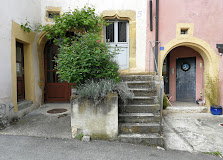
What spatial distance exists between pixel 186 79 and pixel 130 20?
3.80 meters

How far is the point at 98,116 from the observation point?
9.98ft

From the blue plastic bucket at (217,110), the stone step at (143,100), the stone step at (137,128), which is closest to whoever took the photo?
the stone step at (137,128)

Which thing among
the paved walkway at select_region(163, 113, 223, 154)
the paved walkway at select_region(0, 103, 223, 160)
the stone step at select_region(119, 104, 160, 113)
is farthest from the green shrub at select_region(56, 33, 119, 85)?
the paved walkway at select_region(163, 113, 223, 154)

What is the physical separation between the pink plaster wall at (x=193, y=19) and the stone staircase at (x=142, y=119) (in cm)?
262

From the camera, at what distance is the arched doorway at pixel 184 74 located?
6.37 meters

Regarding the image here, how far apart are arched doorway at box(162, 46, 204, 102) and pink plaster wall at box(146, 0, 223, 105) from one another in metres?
1.00

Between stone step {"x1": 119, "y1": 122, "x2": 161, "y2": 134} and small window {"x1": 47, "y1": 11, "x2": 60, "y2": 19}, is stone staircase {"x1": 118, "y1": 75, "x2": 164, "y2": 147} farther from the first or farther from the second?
small window {"x1": 47, "y1": 11, "x2": 60, "y2": 19}

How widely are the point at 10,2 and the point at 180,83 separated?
282 inches

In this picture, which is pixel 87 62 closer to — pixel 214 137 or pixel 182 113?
pixel 214 137

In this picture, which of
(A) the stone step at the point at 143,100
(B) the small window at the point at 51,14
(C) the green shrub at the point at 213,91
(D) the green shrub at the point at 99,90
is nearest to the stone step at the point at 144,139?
(D) the green shrub at the point at 99,90

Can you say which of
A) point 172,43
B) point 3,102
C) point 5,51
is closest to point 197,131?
point 172,43

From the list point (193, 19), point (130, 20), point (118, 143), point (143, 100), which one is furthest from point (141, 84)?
point (193, 19)

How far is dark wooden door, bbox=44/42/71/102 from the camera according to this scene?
243 inches

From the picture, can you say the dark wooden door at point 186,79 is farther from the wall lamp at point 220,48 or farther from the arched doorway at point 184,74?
the wall lamp at point 220,48
